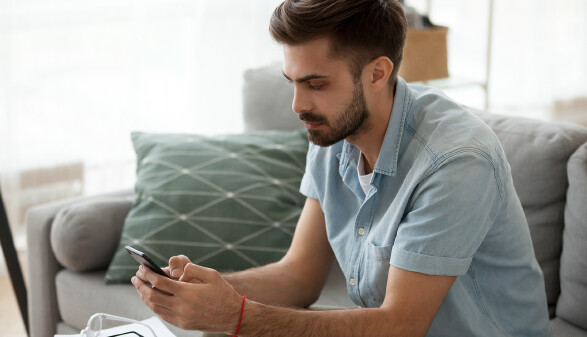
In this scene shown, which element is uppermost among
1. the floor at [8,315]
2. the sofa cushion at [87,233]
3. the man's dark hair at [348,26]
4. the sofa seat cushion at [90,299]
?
the man's dark hair at [348,26]

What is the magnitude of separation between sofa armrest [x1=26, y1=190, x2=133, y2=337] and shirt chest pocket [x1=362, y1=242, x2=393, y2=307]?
0.95m

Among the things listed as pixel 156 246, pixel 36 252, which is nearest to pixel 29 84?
pixel 36 252

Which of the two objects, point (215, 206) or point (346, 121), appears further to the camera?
point (215, 206)

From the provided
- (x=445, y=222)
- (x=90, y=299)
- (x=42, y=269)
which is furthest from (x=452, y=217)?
(x=42, y=269)

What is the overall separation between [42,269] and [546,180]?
1346 mm

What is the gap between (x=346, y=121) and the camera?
4.41 ft

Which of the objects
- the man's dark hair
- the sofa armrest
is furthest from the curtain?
the man's dark hair

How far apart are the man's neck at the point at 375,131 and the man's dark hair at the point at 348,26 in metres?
0.08

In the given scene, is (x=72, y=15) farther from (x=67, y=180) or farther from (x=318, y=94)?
(x=318, y=94)

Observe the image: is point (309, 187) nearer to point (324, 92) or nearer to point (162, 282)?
point (324, 92)

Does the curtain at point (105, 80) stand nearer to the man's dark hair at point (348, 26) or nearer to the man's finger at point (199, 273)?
the man's dark hair at point (348, 26)

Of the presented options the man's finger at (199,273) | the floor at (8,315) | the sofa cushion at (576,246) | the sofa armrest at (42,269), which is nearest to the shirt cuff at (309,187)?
the man's finger at (199,273)

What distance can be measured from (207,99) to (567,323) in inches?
76.8

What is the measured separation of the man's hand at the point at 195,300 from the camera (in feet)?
3.84
